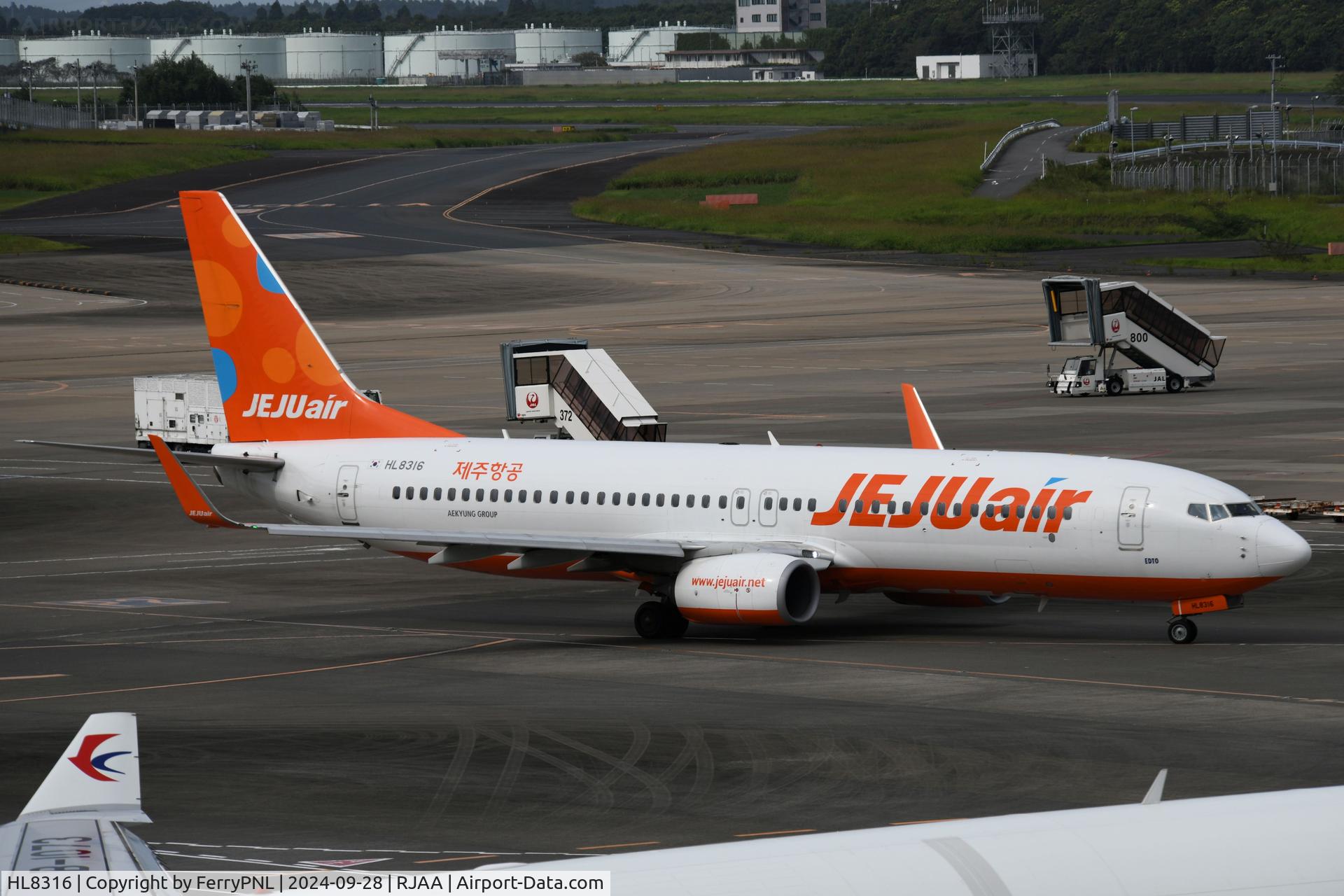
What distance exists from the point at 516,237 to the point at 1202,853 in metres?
148

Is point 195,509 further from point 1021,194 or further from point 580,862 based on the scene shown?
point 1021,194

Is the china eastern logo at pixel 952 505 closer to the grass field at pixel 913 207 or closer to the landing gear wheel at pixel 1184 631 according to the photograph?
the landing gear wheel at pixel 1184 631

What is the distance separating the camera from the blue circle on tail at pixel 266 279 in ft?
140

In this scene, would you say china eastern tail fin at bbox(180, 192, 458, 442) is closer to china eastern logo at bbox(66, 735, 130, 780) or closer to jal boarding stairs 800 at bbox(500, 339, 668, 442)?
jal boarding stairs 800 at bbox(500, 339, 668, 442)

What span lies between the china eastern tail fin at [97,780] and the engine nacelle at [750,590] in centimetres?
2408

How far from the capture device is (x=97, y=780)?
415 inches

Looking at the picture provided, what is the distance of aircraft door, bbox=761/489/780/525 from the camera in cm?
3669

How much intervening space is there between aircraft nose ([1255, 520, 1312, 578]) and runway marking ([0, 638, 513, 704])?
13.9 meters

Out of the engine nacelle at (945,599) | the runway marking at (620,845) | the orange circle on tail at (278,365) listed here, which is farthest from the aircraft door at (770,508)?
the runway marking at (620,845)

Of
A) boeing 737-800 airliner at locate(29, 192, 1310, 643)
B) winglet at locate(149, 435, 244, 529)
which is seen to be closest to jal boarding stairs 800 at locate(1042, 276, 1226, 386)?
boeing 737-800 airliner at locate(29, 192, 1310, 643)

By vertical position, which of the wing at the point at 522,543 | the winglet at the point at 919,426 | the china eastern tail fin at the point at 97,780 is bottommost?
the wing at the point at 522,543

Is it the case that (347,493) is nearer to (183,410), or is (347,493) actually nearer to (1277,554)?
(1277,554)

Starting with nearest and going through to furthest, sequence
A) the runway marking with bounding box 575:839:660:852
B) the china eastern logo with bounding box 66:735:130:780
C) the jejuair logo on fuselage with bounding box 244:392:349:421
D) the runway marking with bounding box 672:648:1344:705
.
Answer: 1. the china eastern logo with bounding box 66:735:130:780
2. the runway marking with bounding box 575:839:660:852
3. the runway marking with bounding box 672:648:1344:705
4. the jejuair logo on fuselage with bounding box 244:392:349:421

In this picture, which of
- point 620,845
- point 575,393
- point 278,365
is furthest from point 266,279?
point 620,845
